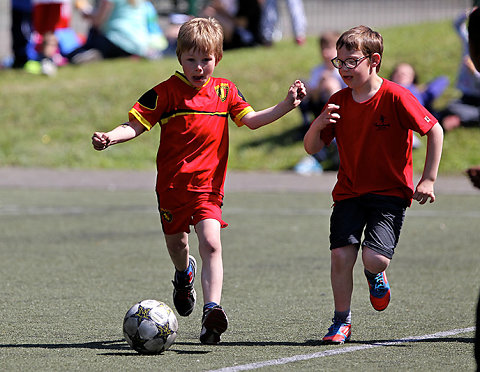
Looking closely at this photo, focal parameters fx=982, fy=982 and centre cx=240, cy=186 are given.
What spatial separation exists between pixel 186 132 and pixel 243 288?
6.28 ft

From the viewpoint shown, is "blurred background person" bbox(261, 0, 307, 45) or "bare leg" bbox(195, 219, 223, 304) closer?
"bare leg" bbox(195, 219, 223, 304)

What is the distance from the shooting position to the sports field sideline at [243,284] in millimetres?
5273

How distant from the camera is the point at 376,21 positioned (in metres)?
24.8

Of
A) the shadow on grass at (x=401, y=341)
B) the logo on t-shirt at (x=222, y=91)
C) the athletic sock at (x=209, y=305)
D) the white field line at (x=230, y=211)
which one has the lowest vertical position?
the white field line at (x=230, y=211)

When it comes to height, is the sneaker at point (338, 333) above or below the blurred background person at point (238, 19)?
above

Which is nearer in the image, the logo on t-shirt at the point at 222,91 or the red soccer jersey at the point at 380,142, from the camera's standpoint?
the red soccer jersey at the point at 380,142

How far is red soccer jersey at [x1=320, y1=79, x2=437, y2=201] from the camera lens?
18.9 feet

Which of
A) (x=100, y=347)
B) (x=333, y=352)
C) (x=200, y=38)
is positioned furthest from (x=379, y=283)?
(x=200, y=38)

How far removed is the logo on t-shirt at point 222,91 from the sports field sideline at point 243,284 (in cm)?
142

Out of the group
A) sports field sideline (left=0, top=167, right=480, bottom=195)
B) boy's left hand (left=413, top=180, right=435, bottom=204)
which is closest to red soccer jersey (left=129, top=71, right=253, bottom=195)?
boy's left hand (left=413, top=180, right=435, bottom=204)

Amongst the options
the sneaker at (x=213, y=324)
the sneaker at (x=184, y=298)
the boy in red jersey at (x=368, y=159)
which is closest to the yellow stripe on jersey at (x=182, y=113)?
the boy in red jersey at (x=368, y=159)

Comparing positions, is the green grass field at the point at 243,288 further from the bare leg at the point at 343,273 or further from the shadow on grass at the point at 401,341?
the bare leg at the point at 343,273

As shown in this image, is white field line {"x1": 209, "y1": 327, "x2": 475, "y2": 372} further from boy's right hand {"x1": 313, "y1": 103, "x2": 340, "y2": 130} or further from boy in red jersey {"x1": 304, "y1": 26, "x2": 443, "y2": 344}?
boy's right hand {"x1": 313, "y1": 103, "x2": 340, "y2": 130}

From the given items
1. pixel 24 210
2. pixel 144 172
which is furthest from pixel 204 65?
pixel 144 172
